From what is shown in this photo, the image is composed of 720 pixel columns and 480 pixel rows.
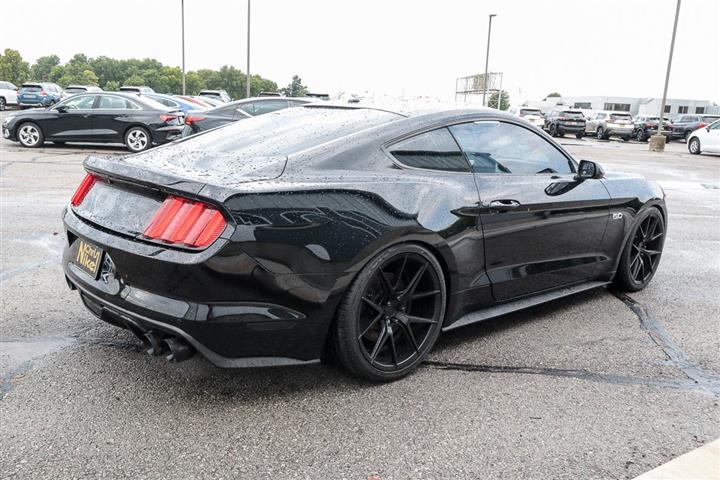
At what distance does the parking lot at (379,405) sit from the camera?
2598mm

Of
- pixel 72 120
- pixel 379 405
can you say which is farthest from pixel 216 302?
pixel 72 120

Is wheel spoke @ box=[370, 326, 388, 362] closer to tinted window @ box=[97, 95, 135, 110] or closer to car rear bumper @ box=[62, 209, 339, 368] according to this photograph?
car rear bumper @ box=[62, 209, 339, 368]

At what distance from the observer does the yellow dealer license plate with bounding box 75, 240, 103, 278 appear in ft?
10.1

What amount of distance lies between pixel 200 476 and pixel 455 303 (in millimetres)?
1709

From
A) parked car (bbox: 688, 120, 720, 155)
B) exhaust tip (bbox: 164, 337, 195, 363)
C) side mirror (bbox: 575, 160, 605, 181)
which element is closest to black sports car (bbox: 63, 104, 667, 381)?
exhaust tip (bbox: 164, 337, 195, 363)

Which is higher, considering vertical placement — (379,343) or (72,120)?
(72,120)

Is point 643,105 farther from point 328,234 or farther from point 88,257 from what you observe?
point 88,257

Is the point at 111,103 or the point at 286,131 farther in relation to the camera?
the point at 111,103

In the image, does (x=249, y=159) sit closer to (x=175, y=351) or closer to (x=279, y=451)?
(x=175, y=351)

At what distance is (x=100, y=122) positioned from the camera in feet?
50.4

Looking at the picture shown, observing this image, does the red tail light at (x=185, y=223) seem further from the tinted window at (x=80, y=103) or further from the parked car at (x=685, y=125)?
the parked car at (x=685, y=125)

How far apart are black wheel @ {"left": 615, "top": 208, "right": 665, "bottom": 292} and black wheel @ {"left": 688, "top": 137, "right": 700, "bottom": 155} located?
78.2 feet

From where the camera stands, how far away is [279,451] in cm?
266

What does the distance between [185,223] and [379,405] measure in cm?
128
